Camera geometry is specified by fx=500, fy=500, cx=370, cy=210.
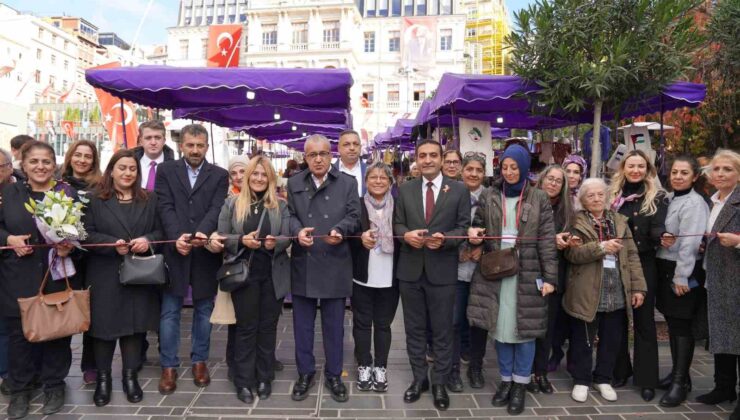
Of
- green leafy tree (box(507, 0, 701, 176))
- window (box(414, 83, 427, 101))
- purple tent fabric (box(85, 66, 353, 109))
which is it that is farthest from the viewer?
window (box(414, 83, 427, 101))

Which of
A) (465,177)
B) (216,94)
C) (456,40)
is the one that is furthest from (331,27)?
(465,177)

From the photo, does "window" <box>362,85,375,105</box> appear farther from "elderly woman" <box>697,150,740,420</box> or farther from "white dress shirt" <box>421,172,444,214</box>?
"elderly woman" <box>697,150,740,420</box>

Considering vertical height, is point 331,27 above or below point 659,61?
above

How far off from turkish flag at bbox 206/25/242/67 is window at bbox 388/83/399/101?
41.0 metres

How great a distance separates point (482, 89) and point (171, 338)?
14.2ft

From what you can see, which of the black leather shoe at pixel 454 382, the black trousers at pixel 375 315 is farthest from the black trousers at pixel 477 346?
the black trousers at pixel 375 315

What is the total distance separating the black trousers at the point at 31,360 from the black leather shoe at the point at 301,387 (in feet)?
5.57

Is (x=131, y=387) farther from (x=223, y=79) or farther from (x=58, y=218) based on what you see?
(x=223, y=79)

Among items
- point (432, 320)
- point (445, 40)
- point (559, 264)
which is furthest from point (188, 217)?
point (445, 40)

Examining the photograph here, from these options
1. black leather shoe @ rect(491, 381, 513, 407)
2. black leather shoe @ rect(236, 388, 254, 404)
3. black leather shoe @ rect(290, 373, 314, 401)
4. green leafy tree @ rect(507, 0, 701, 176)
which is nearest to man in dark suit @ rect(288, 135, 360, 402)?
black leather shoe @ rect(290, 373, 314, 401)

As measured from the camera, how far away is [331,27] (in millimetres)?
52781

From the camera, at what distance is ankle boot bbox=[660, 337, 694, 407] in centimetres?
385

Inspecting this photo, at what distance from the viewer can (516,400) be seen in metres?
3.68

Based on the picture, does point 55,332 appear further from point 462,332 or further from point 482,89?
point 482,89
